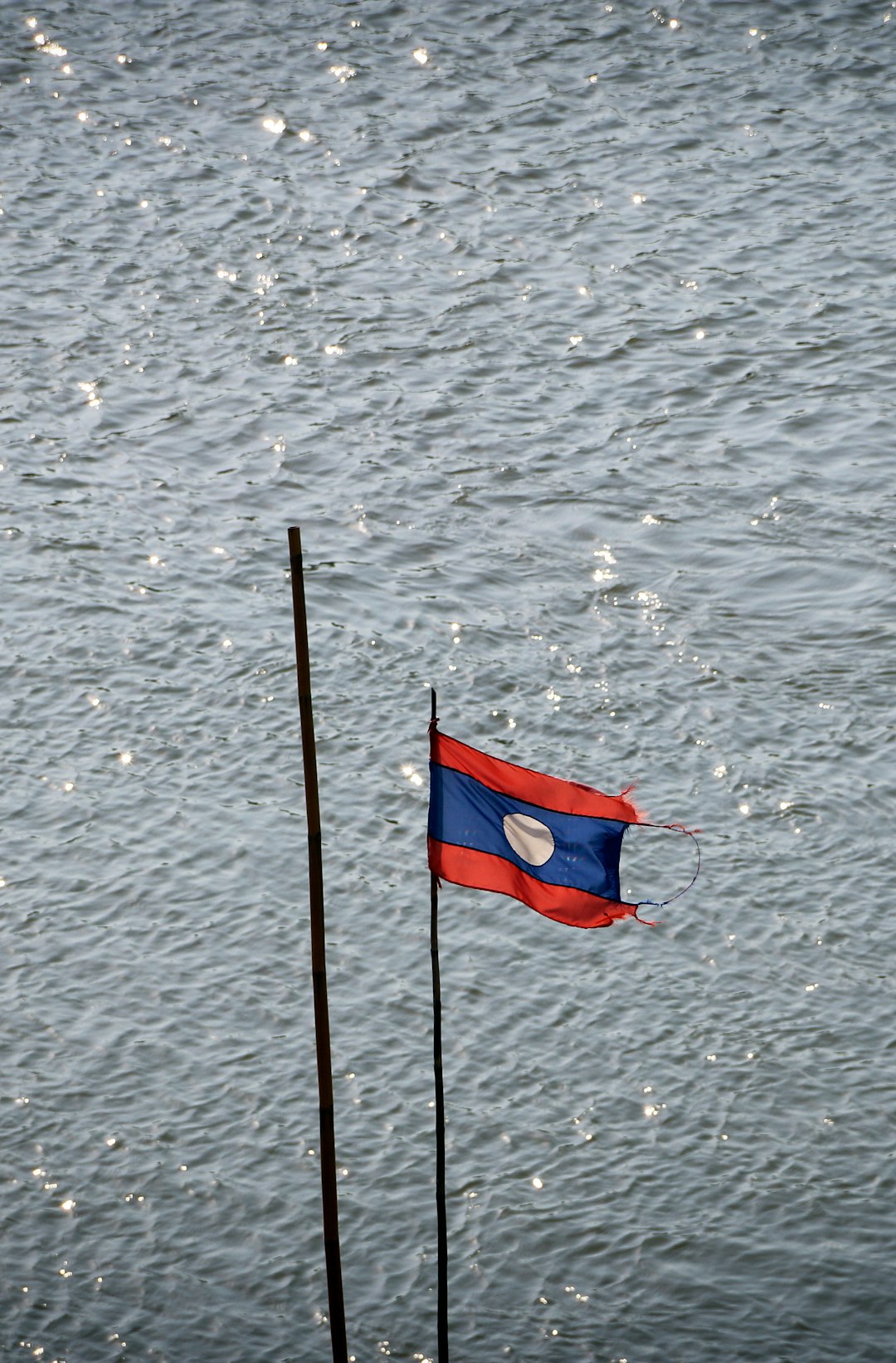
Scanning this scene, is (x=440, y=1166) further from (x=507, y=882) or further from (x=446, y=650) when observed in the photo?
(x=446, y=650)

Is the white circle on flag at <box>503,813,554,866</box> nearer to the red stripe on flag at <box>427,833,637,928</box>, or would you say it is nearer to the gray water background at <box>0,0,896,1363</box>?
the red stripe on flag at <box>427,833,637,928</box>

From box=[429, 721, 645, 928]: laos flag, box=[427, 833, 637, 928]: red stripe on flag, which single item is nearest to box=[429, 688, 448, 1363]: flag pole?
box=[427, 833, 637, 928]: red stripe on flag

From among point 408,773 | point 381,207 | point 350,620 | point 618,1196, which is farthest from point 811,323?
point 618,1196

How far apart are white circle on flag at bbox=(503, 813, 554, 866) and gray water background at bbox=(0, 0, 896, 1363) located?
3.70 meters

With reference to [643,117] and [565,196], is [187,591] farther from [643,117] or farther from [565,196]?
[643,117]

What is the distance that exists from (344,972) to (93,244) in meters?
14.1

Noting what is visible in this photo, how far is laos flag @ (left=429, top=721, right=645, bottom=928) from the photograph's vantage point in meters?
10.5

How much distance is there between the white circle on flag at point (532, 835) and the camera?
34.4 ft

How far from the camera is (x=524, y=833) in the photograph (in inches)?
413

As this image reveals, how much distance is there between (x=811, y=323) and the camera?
24391 mm

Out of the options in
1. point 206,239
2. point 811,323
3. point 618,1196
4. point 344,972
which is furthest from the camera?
point 206,239

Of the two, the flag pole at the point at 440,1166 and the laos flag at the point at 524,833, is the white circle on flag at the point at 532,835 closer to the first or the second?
the laos flag at the point at 524,833

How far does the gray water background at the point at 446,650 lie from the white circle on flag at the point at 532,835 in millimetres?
3705

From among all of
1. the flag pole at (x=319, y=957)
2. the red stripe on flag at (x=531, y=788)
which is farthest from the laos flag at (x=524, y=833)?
the flag pole at (x=319, y=957)
